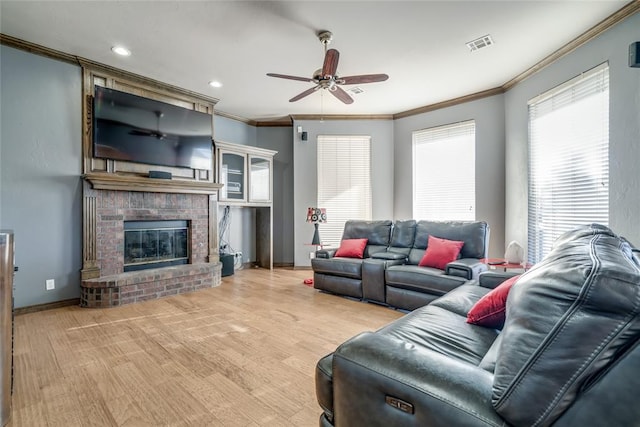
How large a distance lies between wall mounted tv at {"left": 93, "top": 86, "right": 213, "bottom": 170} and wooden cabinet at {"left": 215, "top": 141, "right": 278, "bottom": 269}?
1.15 feet

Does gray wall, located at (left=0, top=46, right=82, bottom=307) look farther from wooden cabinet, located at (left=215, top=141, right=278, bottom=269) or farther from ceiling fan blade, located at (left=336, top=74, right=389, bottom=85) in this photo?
ceiling fan blade, located at (left=336, top=74, right=389, bottom=85)

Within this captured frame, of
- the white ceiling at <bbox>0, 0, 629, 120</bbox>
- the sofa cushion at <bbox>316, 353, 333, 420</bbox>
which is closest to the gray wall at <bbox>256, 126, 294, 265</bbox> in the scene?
the white ceiling at <bbox>0, 0, 629, 120</bbox>

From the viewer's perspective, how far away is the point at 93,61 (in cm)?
355

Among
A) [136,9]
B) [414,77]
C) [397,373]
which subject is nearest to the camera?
[397,373]

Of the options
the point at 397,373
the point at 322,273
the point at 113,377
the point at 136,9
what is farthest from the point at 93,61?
the point at 397,373

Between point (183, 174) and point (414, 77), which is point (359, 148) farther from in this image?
point (183, 174)

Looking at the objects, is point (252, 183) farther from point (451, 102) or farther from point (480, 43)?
point (480, 43)

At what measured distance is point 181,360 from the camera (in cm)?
224

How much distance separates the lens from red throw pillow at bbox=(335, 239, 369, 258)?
4.13 metres

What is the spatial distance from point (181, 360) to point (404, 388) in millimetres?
1931

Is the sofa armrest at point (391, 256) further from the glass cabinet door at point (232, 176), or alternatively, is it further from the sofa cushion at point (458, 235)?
the glass cabinet door at point (232, 176)

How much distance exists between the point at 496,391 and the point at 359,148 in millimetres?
5126

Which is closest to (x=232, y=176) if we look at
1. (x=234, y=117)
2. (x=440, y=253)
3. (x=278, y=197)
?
(x=278, y=197)

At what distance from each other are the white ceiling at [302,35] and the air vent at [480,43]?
A: 0.25 ft
